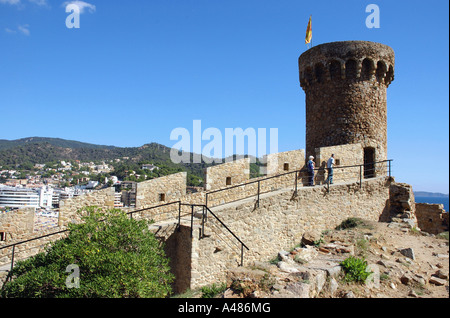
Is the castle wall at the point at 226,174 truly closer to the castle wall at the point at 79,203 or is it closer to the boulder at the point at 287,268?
the castle wall at the point at 79,203

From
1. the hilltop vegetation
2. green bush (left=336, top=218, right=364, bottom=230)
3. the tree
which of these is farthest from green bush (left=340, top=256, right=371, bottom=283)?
the hilltop vegetation

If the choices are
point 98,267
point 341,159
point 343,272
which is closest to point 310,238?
point 343,272

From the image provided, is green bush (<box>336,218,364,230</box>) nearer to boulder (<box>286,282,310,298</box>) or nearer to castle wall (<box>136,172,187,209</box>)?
castle wall (<box>136,172,187,209</box>)

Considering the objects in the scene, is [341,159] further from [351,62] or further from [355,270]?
[355,270]

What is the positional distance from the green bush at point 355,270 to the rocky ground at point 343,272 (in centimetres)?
10

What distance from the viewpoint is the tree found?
21.6 feet

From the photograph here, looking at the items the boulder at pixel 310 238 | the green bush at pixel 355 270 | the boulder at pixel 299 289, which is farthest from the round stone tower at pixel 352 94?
the boulder at pixel 299 289

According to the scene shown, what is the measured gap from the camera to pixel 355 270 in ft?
23.4

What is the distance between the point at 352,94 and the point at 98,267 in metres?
13.5

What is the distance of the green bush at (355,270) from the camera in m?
6.99

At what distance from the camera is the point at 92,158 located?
92.2m

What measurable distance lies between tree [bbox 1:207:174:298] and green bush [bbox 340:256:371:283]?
394cm

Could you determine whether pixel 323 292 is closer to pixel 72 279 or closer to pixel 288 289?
pixel 288 289
